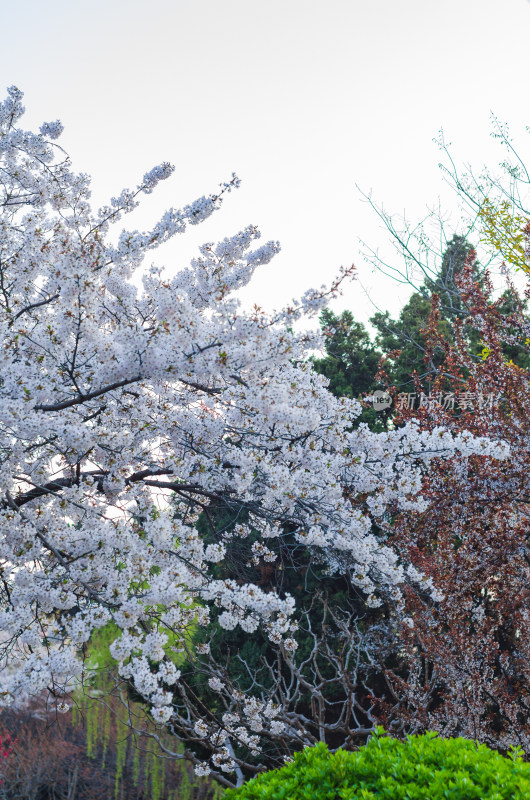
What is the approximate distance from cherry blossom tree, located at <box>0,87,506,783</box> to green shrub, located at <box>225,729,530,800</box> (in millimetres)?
911

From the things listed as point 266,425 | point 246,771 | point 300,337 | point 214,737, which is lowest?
point 246,771

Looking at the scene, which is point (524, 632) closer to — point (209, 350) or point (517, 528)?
point (517, 528)

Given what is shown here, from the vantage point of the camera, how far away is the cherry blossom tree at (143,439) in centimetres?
395

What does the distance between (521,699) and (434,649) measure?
151 centimetres

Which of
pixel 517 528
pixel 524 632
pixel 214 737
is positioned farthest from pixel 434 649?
pixel 214 737

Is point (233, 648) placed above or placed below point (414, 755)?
above

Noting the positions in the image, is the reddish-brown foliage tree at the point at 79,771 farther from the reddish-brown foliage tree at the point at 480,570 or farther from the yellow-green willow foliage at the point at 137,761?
the reddish-brown foliage tree at the point at 480,570

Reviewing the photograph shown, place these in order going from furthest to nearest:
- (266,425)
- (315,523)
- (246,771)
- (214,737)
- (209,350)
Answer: (246,771)
(214,737)
(315,523)
(266,425)
(209,350)

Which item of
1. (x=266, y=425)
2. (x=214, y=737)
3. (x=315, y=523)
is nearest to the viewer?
(x=266, y=425)

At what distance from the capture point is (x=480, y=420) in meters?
7.27

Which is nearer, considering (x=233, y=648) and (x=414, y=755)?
(x=414, y=755)

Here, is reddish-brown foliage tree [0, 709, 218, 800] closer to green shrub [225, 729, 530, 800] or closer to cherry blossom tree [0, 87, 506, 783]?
cherry blossom tree [0, 87, 506, 783]

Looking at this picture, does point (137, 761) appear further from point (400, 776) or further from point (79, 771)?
point (400, 776)

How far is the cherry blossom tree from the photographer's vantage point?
13.0ft
